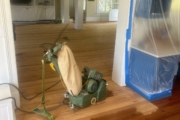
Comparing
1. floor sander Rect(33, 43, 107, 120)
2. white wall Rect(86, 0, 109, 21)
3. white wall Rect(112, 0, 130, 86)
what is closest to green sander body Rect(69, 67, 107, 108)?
floor sander Rect(33, 43, 107, 120)

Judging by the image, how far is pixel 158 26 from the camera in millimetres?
2107

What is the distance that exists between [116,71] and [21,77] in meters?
1.41

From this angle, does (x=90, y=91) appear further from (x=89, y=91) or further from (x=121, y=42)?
(x=121, y=42)

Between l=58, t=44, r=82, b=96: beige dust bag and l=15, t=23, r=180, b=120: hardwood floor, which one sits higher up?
l=58, t=44, r=82, b=96: beige dust bag

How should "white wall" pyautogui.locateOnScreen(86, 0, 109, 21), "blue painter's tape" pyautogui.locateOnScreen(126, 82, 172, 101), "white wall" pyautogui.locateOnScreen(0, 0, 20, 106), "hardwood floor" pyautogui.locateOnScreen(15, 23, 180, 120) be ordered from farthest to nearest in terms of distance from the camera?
"white wall" pyautogui.locateOnScreen(86, 0, 109, 21)
"blue painter's tape" pyautogui.locateOnScreen(126, 82, 172, 101)
"hardwood floor" pyautogui.locateOnScreen(15, 23, 180, 120)
"white wall" pyautogui.locateOnScreen(0, 0, 20, 106)

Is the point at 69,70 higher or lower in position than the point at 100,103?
higher

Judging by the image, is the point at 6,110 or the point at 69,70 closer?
the point at 6,110

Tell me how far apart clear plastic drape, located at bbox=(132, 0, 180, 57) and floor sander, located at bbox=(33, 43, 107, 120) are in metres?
0.70

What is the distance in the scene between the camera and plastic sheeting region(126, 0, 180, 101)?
2066 mm

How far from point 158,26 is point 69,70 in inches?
43.6

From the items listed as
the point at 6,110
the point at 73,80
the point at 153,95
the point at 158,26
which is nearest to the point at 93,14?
the point at 158,26

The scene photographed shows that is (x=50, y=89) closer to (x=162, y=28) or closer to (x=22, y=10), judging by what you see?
(x=162, y=28)

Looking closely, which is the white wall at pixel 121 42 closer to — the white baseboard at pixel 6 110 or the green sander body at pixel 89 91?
the green sander body at pixel 89 91

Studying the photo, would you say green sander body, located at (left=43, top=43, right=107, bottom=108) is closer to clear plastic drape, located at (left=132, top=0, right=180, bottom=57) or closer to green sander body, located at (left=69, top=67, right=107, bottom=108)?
green sander body, located at (left=69, top=67, right=107, bottom=108)
